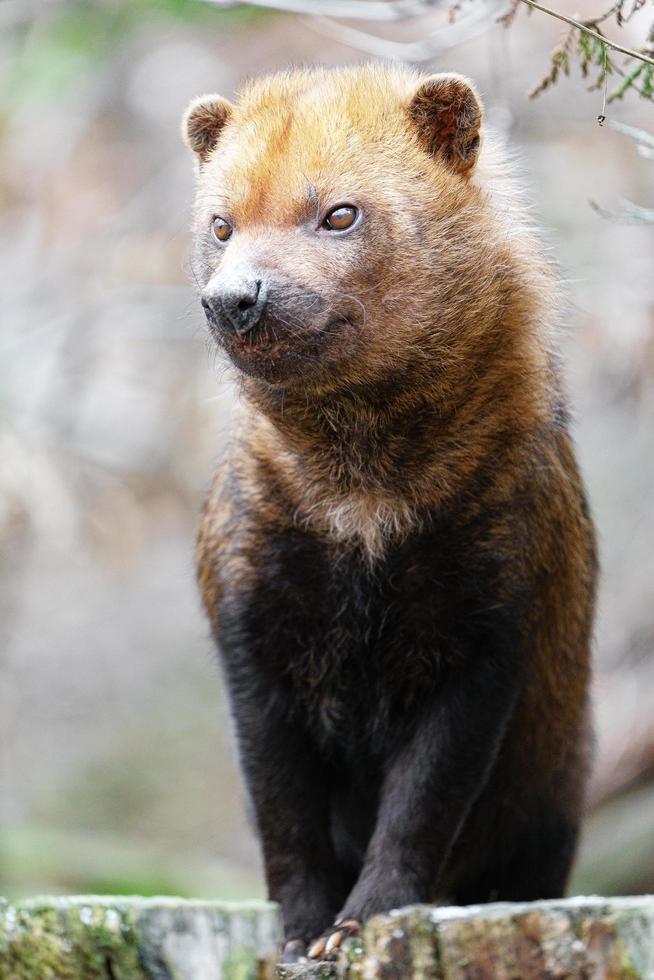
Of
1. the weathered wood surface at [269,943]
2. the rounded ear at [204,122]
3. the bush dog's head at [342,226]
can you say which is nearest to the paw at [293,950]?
the weathered wood surface at [269,943]

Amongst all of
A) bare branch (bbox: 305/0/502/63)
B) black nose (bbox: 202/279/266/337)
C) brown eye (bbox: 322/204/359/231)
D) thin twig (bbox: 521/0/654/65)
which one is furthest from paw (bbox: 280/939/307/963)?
bare branch (bbox: 305/0/502/63)

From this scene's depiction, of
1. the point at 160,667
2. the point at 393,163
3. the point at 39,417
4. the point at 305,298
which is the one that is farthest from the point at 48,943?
the point at 160,667

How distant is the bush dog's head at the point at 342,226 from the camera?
3.87 m

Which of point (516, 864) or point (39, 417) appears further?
point (39, 417)

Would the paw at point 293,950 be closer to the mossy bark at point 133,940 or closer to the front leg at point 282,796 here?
the front leg at point 282,796

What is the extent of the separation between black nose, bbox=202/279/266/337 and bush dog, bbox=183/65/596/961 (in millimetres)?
53

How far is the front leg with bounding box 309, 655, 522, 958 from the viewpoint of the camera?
13.5ft

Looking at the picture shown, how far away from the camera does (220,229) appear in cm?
419

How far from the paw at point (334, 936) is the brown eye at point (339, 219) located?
2021 millimetres

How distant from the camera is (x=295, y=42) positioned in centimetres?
1184

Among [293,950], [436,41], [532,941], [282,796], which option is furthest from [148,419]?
[532,941]

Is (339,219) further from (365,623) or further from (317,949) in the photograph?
(317,949)

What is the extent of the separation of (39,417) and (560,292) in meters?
5.28

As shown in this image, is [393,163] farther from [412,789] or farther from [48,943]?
[48,943]
